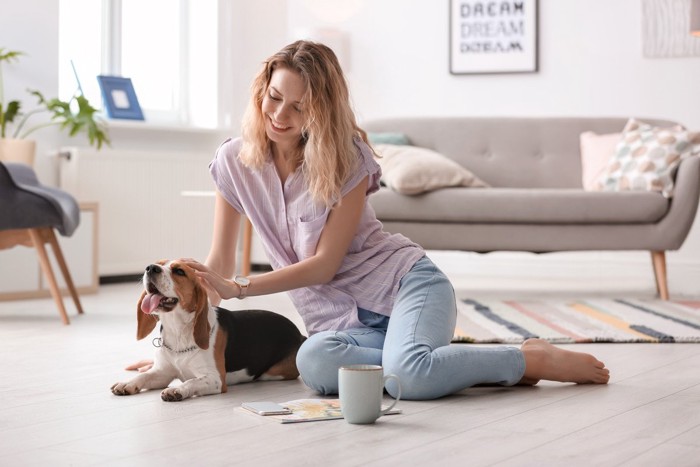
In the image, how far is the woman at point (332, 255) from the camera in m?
2.15

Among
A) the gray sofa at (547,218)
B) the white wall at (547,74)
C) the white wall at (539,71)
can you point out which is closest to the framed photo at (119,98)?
the white wall at (547,74)

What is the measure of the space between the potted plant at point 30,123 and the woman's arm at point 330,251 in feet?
8.77

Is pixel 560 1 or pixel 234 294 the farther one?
pixel 560 1

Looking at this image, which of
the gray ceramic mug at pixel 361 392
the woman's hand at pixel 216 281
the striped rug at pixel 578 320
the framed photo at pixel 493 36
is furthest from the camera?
the framed photo at pixel 493 36

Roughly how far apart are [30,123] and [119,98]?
0.64 m

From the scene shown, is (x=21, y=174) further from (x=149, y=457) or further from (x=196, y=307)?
(x=149, y=457)

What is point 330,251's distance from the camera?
2217mm

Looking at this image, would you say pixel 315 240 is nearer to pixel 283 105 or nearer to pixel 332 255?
pixel 332 255

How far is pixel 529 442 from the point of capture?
68.3 inches

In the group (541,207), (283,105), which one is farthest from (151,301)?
(541,207)

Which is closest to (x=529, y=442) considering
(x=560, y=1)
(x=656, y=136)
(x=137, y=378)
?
(x=137, y=378)

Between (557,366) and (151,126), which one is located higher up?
(151,126)

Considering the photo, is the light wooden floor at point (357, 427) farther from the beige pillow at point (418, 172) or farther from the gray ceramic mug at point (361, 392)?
the beige pillow at point (418, 172)

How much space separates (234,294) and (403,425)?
451 mm
